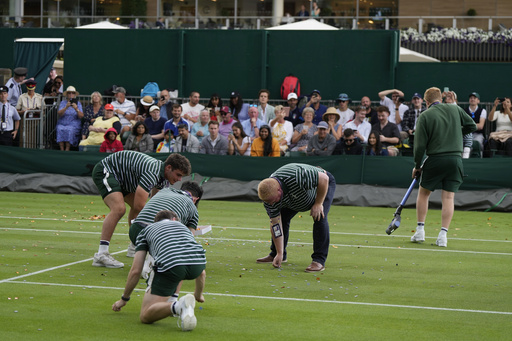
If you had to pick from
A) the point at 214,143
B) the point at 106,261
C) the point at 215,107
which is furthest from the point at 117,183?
the point at 215,107

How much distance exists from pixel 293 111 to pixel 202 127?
259cm

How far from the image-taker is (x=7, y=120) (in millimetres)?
21625

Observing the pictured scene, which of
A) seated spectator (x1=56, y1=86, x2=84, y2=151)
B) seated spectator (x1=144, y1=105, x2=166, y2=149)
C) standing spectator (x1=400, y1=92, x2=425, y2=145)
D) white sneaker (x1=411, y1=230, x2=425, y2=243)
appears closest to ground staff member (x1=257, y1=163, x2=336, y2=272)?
white sneaker (x1=411, y1=230, x2=425, y2=243)

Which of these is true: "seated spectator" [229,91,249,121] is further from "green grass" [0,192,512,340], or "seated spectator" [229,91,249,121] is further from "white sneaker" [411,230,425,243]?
"white sneaker" [411,230,425,243]

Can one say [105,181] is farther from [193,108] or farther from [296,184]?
[193,108]

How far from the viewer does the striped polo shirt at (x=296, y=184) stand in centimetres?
921

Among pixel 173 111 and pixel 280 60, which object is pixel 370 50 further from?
pixel 173 111

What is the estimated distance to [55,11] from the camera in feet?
122

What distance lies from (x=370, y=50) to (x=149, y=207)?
1716 centimetres

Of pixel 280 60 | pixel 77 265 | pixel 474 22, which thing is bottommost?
pixel 77 265

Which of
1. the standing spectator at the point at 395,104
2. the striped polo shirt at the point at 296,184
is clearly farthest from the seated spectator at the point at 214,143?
the striped polo shirt at the point at 296,184

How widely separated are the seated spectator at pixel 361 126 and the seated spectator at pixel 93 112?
23.0 feet

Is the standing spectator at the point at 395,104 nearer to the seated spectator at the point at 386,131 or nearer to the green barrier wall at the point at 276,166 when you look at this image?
the seated spectator at the point at 386,131

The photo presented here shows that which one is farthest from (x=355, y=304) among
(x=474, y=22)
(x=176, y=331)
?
(x=474, y=22)
